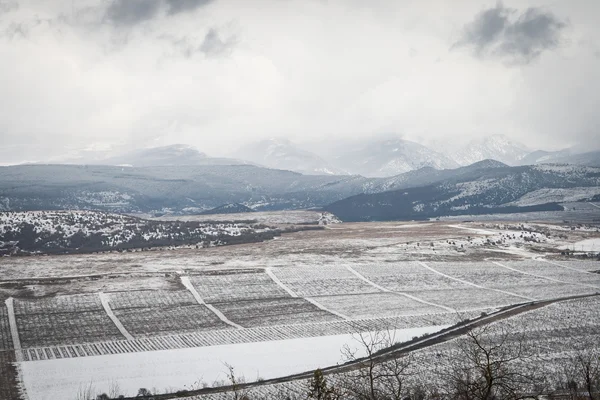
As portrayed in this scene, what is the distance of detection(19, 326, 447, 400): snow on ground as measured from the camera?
4041cm

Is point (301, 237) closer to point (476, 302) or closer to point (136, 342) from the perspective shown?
point (476, 302)

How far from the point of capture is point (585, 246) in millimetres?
113375

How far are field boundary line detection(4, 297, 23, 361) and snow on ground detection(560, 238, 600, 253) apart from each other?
92.8 m

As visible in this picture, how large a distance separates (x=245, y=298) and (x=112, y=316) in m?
16.7

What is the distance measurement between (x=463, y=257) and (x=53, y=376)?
7352 cm

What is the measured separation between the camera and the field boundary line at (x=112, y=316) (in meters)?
54.8

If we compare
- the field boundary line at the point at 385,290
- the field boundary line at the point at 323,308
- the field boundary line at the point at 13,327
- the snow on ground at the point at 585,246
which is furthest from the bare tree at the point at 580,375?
the snow on ground at the point at 585,246

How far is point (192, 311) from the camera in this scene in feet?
213

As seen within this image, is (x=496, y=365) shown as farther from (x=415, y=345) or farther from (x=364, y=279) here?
(x=364, y=279)

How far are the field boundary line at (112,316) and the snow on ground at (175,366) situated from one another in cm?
725

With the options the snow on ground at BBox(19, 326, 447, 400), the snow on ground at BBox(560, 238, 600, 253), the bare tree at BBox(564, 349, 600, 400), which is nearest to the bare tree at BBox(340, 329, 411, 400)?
the snow on ground at BBox(19, 326, 447, 400)

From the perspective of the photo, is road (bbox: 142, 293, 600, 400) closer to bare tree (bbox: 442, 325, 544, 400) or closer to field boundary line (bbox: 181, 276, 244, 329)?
bare tree (bbox: 442, 325, 544, 400)

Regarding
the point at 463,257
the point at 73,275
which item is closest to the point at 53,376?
the point at 73,275

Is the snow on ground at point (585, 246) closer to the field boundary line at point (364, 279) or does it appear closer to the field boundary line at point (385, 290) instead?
the field boundary line at point (364, 279)
